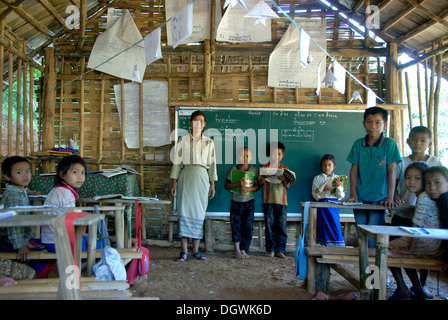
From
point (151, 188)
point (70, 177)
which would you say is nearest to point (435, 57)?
point (151, 188)

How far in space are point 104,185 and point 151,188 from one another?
106 cm

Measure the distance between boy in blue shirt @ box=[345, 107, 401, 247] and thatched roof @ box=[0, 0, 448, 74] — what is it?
2.04 metres

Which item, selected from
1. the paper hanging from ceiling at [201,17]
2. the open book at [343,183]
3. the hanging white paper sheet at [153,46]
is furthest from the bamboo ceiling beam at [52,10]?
the open book at [343,183]

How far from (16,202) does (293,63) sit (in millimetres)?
3796

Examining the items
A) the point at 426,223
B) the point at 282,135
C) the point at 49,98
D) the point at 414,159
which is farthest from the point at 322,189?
the point at 49,98

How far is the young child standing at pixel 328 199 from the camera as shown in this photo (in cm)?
416

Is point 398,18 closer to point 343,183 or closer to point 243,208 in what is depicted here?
A: point 343,183

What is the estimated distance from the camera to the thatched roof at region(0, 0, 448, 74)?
411cm

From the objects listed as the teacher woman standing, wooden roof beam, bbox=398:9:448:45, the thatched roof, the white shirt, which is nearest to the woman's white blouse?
the teacher woman standing

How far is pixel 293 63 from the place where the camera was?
4.99 meters

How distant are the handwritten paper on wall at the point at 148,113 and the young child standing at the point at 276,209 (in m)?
1.60

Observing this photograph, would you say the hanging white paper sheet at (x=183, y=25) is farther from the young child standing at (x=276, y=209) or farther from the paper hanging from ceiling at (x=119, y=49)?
the young child standing at (x=276, y=209)

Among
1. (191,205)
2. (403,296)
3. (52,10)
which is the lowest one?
(403,296)
